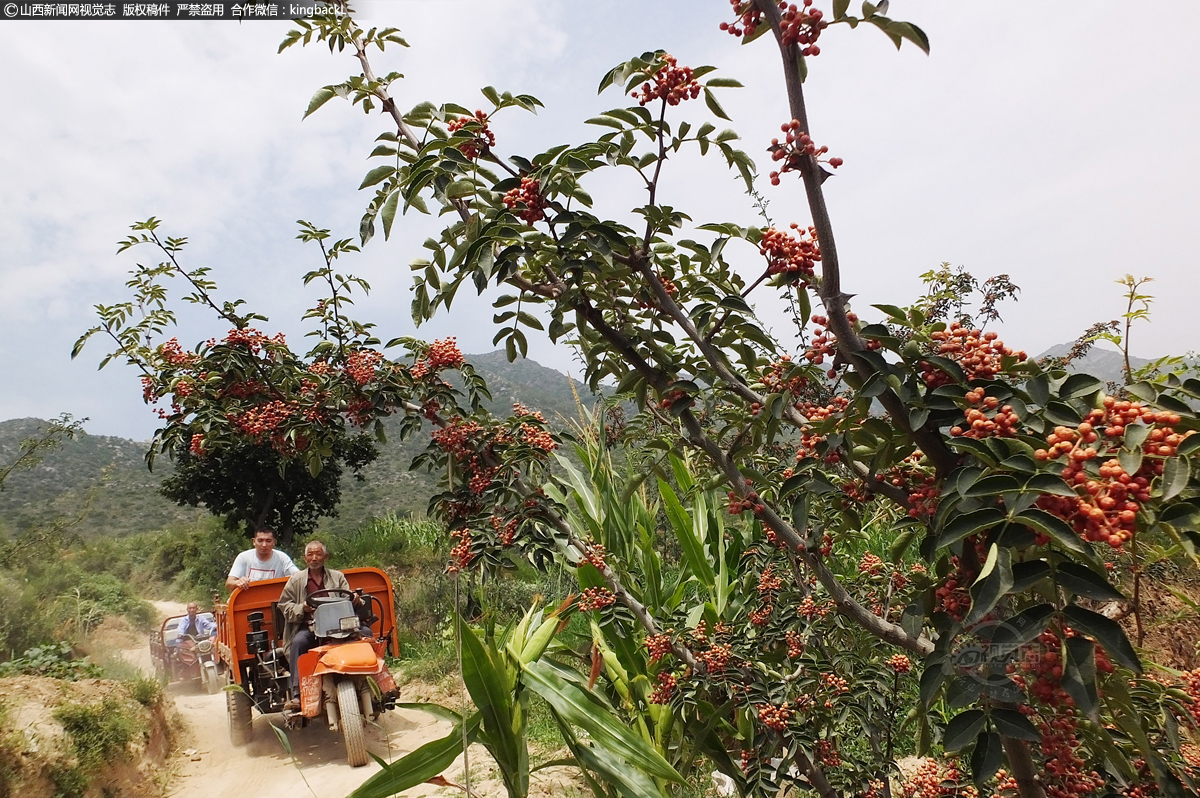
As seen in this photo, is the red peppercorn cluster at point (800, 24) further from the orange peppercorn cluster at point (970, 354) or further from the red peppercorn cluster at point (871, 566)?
the red peppercorn cluster at point (871, 566)

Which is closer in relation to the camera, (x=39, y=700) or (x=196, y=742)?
(x=39, y=700)

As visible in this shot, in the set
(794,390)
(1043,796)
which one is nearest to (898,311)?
(794,390)

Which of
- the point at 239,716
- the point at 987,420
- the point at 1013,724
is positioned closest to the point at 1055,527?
the point at 987,420

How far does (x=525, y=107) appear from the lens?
64.6 inches

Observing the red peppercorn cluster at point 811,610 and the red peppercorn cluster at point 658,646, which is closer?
the red peppercorn cluster at point 811,610

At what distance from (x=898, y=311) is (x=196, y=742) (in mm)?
6710

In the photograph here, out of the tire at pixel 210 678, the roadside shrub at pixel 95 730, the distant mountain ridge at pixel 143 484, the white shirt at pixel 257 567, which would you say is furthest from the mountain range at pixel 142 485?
the roadside shrub at pixel 95 730

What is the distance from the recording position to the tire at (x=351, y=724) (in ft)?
14.6

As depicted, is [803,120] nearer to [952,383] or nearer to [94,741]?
[952,383]

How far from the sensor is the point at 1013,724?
0.94 metres

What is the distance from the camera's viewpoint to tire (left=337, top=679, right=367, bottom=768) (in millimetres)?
4441

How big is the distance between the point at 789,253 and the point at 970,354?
381mm

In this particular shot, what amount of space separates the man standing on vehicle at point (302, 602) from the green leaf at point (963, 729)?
4.75 metres

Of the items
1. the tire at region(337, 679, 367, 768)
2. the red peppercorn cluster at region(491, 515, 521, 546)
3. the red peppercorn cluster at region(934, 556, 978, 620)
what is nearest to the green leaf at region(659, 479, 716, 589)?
the red peppercorn cluster at region(491, 515, 521, 546)
